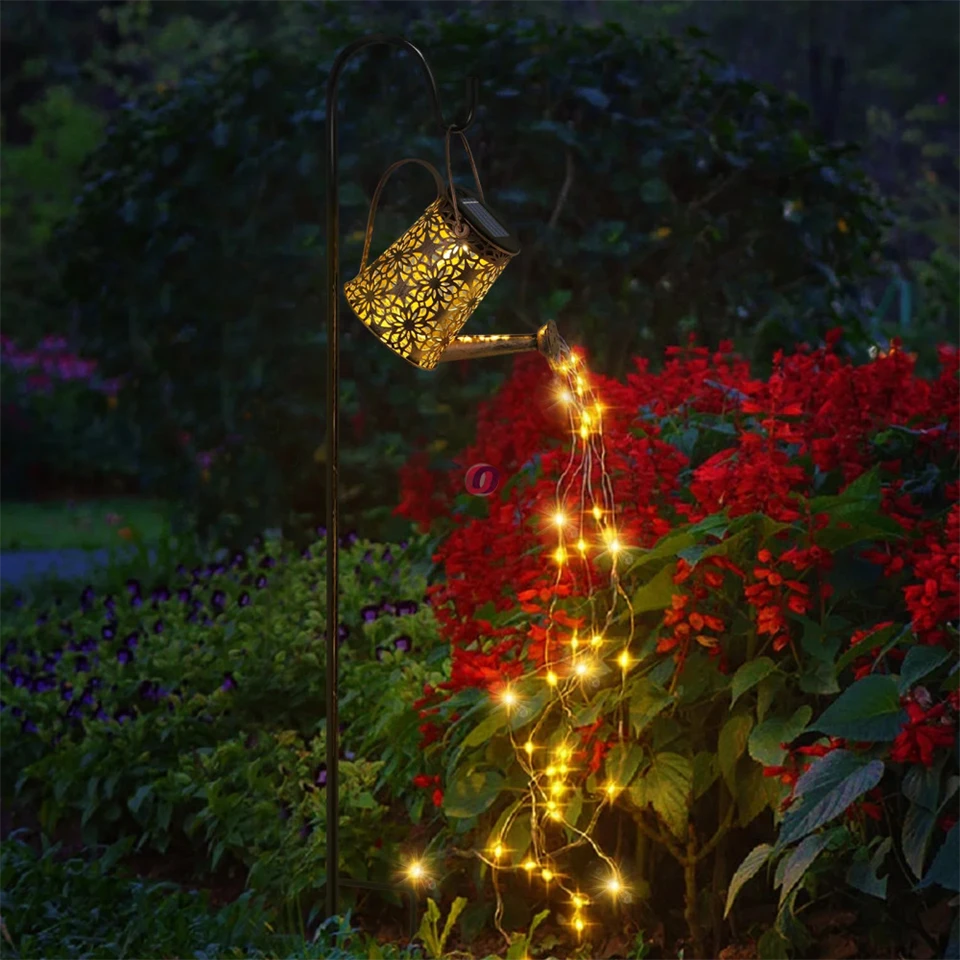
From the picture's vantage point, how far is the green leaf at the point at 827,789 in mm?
2395

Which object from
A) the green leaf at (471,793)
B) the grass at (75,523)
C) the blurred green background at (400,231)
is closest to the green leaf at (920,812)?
the green leaf at (471,793)

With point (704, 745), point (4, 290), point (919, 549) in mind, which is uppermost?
point (919, 549)

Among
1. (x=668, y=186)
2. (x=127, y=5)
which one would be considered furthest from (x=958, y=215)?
(x=668, y=186)

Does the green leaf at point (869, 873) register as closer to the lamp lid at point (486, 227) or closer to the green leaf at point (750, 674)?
the green leaf at point (750, 674)

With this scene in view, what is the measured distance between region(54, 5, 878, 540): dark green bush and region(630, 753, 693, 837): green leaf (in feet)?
9.67

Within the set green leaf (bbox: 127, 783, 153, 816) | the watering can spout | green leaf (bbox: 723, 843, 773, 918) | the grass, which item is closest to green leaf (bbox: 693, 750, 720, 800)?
green leaf (bbox: 723, 843, 773, 918)

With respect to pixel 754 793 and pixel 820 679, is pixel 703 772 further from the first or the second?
pixel 820 679

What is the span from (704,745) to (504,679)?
1.35 feet

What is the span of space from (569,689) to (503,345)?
2.19ft

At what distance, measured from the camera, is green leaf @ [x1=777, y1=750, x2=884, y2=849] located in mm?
2395

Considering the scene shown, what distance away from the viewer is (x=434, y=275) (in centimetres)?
267

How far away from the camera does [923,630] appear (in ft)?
8.24

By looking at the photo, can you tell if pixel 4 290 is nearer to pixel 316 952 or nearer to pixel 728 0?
pixel 728 0

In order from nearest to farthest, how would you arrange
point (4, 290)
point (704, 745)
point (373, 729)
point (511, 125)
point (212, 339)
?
point (704, 745)
point (373, 729)
point (511, 125)
point (212, 339)
point (4, 290)
